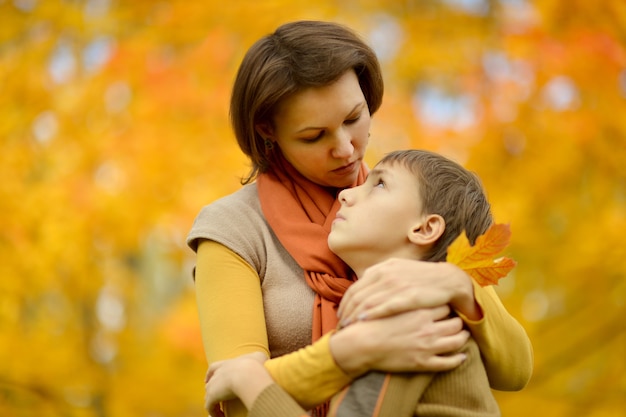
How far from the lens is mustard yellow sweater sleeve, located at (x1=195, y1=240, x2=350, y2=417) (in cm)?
164

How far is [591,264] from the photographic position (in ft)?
13.2

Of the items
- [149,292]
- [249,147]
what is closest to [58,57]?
[149,292]

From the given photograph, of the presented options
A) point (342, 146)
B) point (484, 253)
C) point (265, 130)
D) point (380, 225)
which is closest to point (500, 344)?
point (484, 253)

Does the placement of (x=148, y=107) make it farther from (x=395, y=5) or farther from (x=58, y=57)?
(x=395, y=5)

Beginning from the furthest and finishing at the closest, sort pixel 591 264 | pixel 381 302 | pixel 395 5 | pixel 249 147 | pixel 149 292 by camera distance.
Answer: pixel 149 292 < pixel 395 5 < pixel 591 264 < pixel 249 147 < pixel 381 302

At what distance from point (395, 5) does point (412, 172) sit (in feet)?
10.1

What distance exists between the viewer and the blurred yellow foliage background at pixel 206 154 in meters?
4.02

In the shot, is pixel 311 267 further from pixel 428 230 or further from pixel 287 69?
pixel 287 69

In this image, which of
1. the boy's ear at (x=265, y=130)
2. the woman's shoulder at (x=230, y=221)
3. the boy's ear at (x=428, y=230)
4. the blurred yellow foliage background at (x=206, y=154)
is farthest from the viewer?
the blurred yellow foliage background at (x=206, y=154)

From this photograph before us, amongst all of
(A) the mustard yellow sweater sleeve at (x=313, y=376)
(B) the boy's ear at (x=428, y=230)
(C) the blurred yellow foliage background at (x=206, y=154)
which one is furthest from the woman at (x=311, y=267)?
(C) the blurred yellow foliage background at (x=206, y=154)

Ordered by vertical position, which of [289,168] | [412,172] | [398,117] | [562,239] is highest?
[398,117]

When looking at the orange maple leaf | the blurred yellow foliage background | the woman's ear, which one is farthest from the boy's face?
the blurred yellow foliage background

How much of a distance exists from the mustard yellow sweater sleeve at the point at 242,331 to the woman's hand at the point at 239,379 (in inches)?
1.0

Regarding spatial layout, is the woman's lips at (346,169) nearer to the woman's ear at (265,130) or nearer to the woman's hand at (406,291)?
the woman's ear at (265,130)
